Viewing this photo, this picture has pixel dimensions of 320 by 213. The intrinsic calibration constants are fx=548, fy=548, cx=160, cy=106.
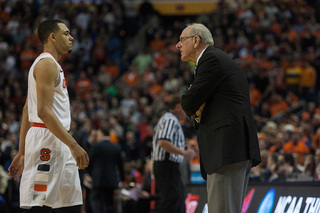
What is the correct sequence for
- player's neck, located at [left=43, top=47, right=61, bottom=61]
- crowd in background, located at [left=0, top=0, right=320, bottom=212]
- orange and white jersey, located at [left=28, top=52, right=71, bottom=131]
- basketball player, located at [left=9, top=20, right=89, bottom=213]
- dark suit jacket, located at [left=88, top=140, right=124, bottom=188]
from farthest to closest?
crowd in background, located at [left=0, top=0, right=320, bottom=212] < dark suit jacket, located at [left=88, top=140, right=124, bottom=188] < player's neck, located at [left=43, top=47, right=61, bottom=61] < orange and white jersey, located at [left=28, top=52, right=71, bottom=131] < basketball player, located at [left=9, top=20, right=89, bottom=213]

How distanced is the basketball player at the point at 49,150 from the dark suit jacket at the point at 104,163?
19.6 ft

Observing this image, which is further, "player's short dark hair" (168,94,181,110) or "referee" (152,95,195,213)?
"player's short dark hair" (168,94,181,110)

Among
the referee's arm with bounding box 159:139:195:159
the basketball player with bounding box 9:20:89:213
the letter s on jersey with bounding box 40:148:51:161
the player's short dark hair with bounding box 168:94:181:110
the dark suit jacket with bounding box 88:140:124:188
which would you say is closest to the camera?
the basketball player with bounding box 9:20:89:213

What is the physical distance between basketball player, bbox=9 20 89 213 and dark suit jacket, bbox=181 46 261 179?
102 cm

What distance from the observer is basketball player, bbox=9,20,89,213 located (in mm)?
4621

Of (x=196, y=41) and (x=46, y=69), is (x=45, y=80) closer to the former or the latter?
(x=46, y=69)

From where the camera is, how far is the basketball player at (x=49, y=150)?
462 centimetres

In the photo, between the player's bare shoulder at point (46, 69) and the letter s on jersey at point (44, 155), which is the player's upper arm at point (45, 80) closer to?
the player's bare shoulder at point (46, 69)

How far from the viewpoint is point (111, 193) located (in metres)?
Answer: 11.4

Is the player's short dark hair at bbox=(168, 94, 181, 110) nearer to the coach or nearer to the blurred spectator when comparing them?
the blurred spectator

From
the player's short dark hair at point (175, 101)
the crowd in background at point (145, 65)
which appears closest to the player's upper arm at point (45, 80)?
the player's short dark hair at point (175, 101)

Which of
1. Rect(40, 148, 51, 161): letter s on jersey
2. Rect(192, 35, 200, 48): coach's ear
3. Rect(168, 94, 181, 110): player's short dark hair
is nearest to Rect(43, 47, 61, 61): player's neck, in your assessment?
Rect(40, 148, 51, 161): letter s on jersey

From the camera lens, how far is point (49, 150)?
15.6ft

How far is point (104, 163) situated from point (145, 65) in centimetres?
959
